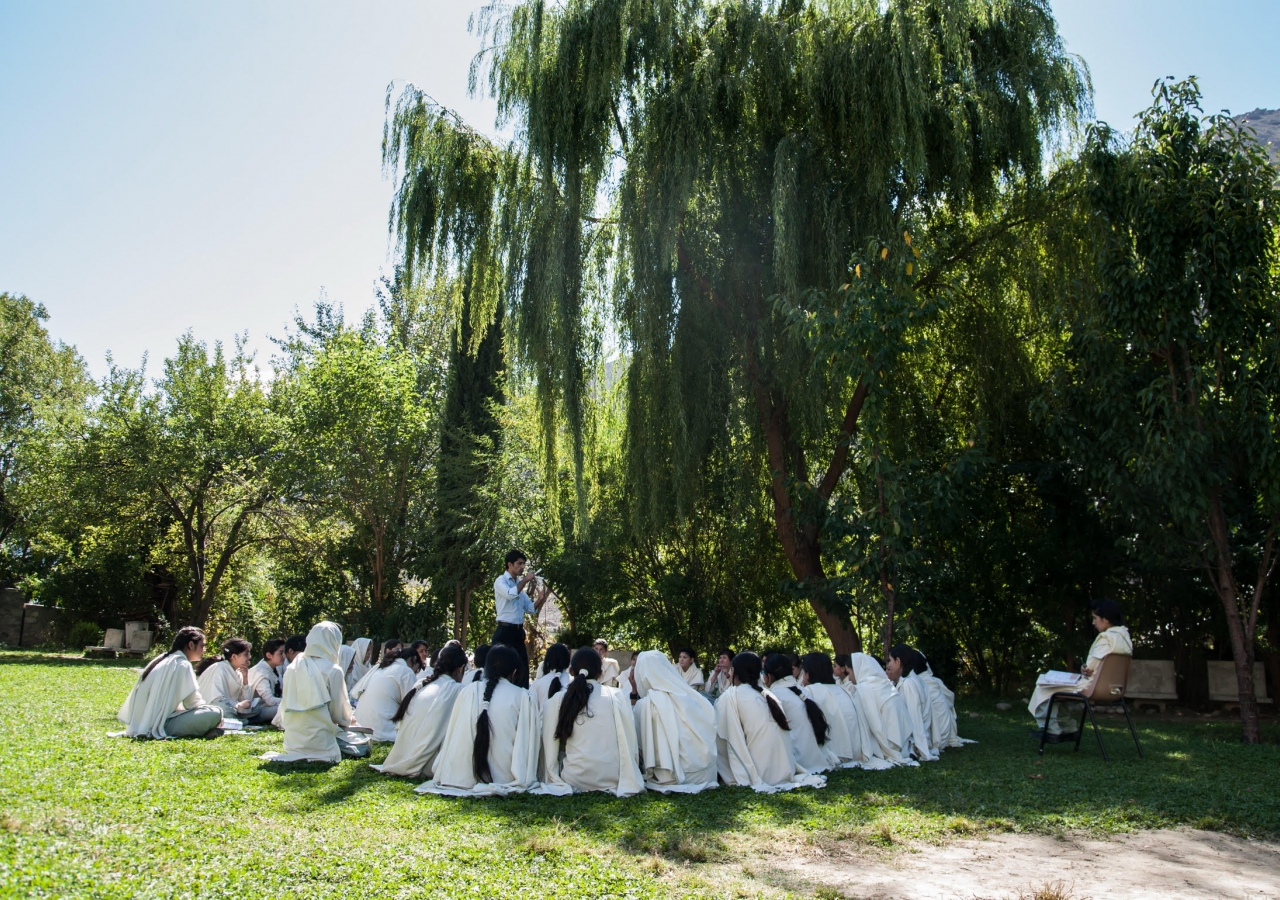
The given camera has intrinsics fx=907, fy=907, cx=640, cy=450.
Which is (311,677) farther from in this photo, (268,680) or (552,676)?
(268,680)

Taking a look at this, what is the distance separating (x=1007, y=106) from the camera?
10.6m

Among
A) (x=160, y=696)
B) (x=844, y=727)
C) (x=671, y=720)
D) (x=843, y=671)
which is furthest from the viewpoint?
(x=843, y=671)

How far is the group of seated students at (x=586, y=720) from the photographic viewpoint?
20.4 ft

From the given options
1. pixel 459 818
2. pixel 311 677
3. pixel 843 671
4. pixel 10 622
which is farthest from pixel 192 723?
pixel 10 622

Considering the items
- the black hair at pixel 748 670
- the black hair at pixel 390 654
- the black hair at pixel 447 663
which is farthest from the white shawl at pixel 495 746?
the black hair at pixel 390 654

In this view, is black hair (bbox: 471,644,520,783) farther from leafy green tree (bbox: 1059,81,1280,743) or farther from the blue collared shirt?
leafy green tree (bbox: 1059,81,1280,743)

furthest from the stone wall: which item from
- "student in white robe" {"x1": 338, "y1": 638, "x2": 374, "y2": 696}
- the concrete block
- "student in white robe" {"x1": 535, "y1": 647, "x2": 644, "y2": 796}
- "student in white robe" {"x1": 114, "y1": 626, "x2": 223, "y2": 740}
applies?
the concrete block

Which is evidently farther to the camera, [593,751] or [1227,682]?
[1227,682]

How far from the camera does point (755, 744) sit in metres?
6.58

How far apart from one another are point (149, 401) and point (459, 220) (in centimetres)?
1187

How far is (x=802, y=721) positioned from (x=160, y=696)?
5355 mm

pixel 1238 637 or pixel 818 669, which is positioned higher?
pixel 1238 637

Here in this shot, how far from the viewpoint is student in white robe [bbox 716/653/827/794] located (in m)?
6.47

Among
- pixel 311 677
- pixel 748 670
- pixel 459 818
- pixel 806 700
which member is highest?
pixel 748 670
